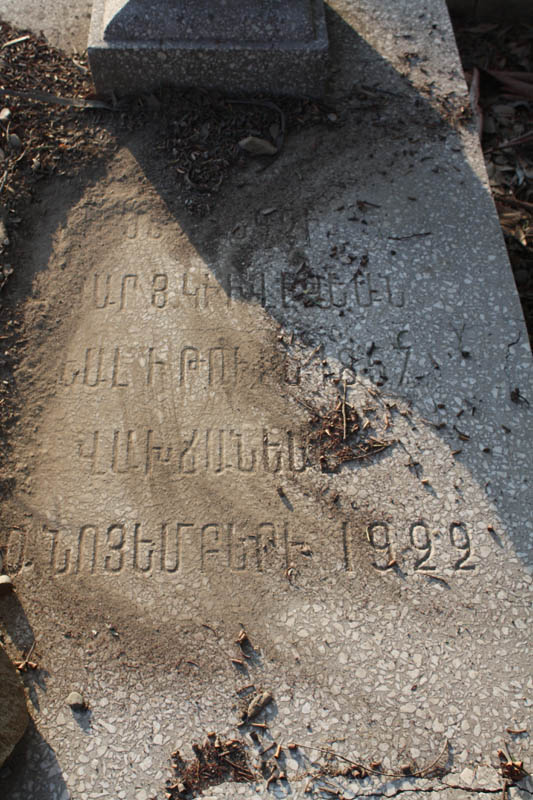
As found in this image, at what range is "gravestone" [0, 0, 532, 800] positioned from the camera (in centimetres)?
269

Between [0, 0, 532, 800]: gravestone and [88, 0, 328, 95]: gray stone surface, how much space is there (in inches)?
17.9

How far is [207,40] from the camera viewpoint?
155 inches

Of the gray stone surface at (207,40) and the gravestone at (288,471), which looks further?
the gray stone surface at (207,40)

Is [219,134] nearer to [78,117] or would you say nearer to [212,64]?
[212,64]

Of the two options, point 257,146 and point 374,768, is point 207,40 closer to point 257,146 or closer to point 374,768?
point 257,146

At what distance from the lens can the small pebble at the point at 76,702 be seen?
106 inches

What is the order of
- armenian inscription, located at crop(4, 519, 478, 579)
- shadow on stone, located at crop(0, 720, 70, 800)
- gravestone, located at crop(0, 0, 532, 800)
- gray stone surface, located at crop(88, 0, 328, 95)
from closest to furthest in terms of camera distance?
1. shadow on stone, located at crop(0, 720, 70, 800)
2. gravestone, located at crop(0, 0, 532, 800)
3. armenian inscription, located at crop(4, 519, 478, 579)
4. gray stone surface, located at crop(88, 0, 328, 95)

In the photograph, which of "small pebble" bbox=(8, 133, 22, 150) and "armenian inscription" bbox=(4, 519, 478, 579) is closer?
"armenian inscription" bbox=(4, 519, 478, 579)

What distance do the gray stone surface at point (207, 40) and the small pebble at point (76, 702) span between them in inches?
134

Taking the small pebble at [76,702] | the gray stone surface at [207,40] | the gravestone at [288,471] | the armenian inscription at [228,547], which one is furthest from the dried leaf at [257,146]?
the small pebble at [76,702]

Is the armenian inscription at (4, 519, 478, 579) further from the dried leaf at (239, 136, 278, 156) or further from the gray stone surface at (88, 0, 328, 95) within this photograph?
the gray stone surface at (88, 0, 328, 95)

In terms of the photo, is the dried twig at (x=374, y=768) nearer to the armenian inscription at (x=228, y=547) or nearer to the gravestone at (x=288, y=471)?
the gravestone at (x=288, y=471)

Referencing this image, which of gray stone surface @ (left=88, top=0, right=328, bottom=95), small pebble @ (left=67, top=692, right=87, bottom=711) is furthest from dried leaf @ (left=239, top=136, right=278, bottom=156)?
small pebble @ (left=67, top=692, right=87, bottom=711)

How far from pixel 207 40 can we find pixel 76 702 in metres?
3.56
